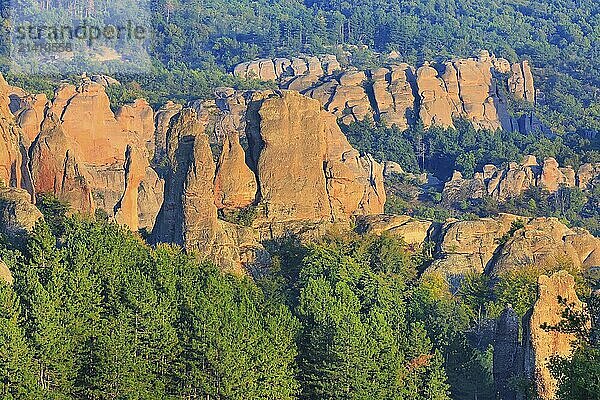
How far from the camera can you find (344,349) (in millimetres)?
38312

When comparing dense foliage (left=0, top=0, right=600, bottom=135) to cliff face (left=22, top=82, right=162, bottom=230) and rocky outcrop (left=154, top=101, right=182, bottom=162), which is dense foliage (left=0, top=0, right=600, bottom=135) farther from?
cliff face (left=22, top=82, right=162, bottom=230)

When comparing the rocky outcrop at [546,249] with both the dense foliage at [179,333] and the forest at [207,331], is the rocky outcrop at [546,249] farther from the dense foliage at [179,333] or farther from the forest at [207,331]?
the dense foliage at [179,333]

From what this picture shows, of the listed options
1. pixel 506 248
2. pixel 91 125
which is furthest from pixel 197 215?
pixel 91 125

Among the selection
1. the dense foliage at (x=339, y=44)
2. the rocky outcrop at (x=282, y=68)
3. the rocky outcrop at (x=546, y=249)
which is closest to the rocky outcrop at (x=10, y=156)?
the rocky outcrop at (x=546, y=249)

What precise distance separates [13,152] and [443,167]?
61.3m

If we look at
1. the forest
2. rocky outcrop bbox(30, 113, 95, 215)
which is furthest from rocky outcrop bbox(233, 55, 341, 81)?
the forest

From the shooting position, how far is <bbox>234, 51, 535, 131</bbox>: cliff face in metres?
111

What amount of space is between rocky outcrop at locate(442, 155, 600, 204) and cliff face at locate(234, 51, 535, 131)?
62.1ft

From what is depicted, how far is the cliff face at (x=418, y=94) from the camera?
110562 mm

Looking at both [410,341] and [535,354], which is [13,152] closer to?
[410,341]

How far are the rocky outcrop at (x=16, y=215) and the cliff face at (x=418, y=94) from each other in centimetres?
6349

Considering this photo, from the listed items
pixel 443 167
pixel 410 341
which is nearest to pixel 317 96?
pixel 443 167

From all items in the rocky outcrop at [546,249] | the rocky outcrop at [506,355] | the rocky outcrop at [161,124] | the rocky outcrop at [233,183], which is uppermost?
the rocky outcrop at [161,124]

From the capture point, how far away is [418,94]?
372 ft
